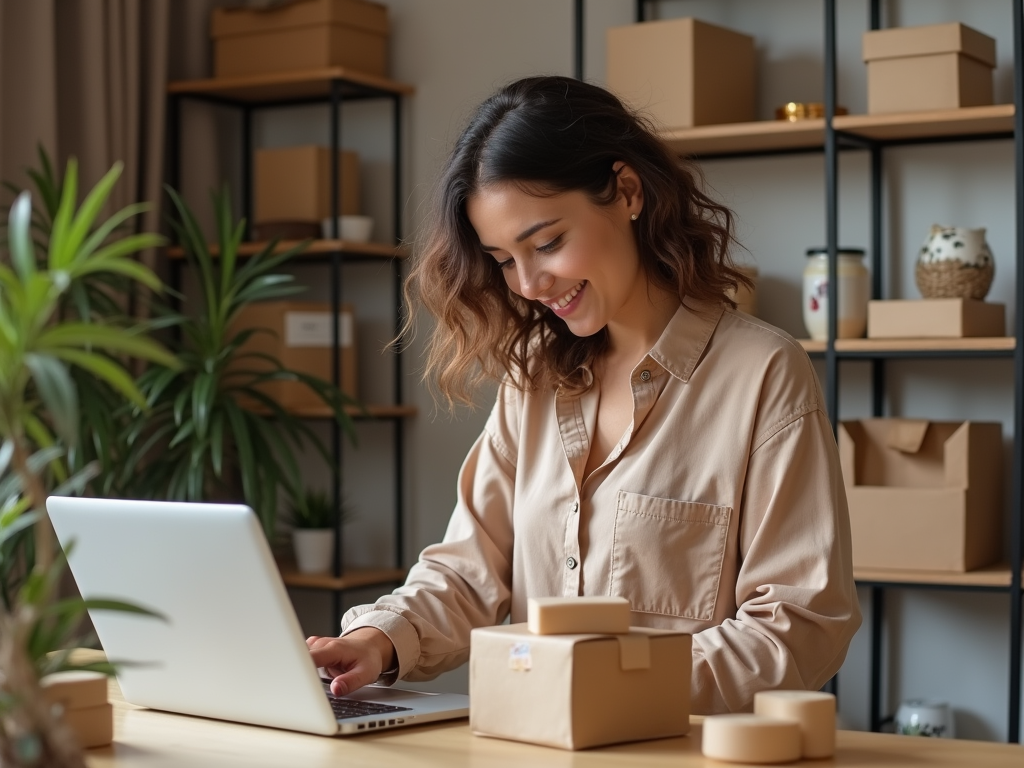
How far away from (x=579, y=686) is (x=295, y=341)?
2.53 m

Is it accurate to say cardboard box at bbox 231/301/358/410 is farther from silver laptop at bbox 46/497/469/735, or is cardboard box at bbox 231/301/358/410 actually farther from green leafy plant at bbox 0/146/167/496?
silver laptop at bbox 46/497/469/735

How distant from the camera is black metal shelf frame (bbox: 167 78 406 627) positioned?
3.66 m

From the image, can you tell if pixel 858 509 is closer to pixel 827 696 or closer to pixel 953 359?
pixel 953 359

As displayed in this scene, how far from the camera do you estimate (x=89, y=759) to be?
1290 mm

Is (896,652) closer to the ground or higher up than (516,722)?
closer to the ground

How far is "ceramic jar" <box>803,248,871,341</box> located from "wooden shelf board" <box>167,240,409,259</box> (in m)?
0.98

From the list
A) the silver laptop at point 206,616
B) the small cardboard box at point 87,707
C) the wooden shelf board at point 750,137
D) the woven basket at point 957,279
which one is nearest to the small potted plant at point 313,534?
the wooden shelf board at point 750,137

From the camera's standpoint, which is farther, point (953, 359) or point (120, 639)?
point (953, 359)

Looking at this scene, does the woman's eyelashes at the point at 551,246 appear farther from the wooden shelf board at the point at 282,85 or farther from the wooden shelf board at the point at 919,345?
the wooden shelf board at the point at 282,85

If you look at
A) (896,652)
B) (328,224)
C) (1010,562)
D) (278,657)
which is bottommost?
(896,652)

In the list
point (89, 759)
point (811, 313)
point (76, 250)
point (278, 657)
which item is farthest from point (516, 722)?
point (811, 313)

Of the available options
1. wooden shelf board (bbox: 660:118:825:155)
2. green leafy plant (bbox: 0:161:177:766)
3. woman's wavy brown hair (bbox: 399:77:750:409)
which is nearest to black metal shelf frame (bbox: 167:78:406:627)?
wooden shelf board (bbox: 660:118:825:155)

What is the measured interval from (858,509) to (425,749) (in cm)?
191

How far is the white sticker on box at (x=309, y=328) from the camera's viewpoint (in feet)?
12.1
